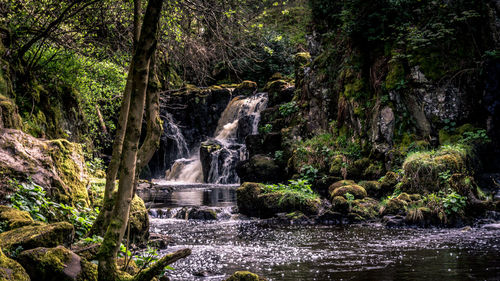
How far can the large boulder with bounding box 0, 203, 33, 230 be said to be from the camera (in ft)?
12.4

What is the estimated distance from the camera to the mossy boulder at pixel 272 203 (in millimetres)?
11219

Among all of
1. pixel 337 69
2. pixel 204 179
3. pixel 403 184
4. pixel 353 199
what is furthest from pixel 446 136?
pixel 204 179

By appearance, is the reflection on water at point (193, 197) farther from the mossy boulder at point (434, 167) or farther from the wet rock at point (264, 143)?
the mossy boulder at point (434, 167)

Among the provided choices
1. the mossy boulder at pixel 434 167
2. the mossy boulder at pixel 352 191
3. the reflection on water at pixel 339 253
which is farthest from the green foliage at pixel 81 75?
the mossy boulder at pixel 434 167

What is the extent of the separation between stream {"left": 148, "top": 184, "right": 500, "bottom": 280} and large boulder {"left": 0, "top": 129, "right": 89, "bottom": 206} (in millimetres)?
2074

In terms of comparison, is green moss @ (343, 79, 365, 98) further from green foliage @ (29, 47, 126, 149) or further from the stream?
green foliage @ (29, 47, 126, 149)

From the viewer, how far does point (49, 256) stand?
3.02 meters

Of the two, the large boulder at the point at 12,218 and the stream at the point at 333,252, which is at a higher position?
the large boulder at the point at 12,218

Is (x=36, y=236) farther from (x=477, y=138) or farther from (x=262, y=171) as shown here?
(x=262, y=171)

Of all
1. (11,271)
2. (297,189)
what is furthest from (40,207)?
(297,189)

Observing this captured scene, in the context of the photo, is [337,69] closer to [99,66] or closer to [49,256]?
[99,66]

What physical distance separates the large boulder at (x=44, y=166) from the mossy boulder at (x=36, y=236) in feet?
4.76

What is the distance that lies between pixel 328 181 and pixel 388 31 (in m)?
6.26

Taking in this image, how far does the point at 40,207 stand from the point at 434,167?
9.69m
